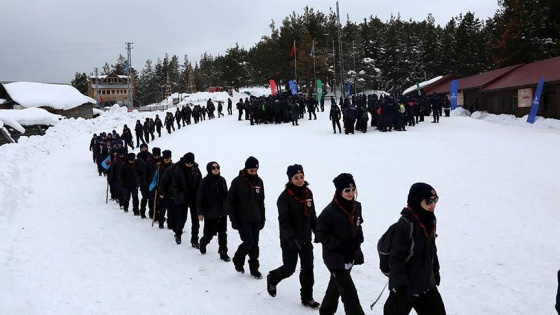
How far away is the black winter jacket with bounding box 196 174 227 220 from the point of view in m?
7.02

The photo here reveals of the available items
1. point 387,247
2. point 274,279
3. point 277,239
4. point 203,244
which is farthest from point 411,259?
point 277,239

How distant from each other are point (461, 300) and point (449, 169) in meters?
8.33

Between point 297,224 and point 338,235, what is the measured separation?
0.82 meters

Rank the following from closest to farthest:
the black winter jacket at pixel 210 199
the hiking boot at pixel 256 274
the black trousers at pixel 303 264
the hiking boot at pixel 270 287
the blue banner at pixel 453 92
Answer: the black trousers at pixel 303 264 → the hiking boot at pixel 270 287 → the hiking boot at pixel 256 274 → the black winter jacket at pixel 210 199 → the blue banner at pixel 453 92

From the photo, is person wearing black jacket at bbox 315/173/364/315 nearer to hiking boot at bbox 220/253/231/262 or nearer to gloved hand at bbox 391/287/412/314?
gloved hand at bbox 391/287/412/314

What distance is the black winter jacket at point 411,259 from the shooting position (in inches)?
148

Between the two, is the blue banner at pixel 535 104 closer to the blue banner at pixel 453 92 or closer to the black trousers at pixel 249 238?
the blue banner at pixel 453 92

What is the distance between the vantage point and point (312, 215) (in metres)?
5.32

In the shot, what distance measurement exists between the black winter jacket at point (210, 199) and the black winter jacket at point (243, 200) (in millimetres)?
911

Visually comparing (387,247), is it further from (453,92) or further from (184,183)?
(453,92)

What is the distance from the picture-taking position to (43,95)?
51.6m

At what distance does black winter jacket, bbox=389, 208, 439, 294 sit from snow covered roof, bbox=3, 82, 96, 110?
53854 mm

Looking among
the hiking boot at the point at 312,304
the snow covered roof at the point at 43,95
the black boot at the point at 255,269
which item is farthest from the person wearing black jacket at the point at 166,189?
the snow covered roof at the point at 43,95

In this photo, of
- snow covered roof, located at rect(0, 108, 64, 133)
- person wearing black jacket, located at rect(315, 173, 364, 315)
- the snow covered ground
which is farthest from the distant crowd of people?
snow covered roof, located at rect(0, 108, 64, 133)
